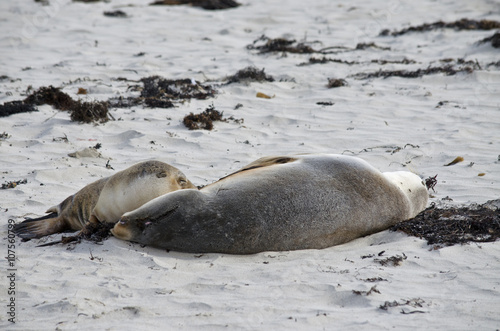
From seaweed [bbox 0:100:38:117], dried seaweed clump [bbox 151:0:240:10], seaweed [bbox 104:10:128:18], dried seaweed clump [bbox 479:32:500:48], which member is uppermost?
dried seaweed clump [bbox 151:0:240:10]

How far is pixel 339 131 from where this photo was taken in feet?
24.6

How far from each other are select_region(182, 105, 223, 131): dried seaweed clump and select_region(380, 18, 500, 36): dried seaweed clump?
6.94 meters

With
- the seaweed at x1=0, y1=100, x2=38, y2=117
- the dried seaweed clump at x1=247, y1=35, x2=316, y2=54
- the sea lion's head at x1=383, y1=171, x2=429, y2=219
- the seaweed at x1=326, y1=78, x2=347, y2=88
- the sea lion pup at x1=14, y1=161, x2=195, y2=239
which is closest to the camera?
the sea lion pup at x1=14, y1=161, x2=195, y2=239

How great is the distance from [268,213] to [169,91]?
5216 mm

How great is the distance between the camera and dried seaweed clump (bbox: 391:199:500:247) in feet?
13.9

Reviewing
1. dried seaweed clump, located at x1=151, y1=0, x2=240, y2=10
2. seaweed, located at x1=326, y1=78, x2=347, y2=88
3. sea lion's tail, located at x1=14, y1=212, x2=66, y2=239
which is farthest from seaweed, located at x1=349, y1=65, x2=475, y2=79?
dried seaweed clump, located at x1=151, y1=0, x2=240, y2=10

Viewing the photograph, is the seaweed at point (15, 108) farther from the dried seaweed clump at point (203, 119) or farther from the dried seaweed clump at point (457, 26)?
the dried seaweed clump at point (457, 26)

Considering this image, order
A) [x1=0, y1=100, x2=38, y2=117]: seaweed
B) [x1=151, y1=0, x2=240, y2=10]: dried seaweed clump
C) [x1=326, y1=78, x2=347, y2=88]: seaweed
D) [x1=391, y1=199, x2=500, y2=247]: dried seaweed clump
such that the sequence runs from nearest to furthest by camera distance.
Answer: [x1=391, y1=199, x2=500, y2=247]: dried seaweed clump
[x1=0, y1=100, x2=38, y2=117]: seaweed
[x1=326, y1=78, x2=347, y2=88]: seaweed
[x1=151, y1=0, x2=240, y2=10]: dried seaweed clump

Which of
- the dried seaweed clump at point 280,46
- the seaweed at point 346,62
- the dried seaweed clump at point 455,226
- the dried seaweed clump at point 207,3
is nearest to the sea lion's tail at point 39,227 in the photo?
the dried seaweed clump at point 455,226

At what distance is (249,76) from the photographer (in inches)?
371

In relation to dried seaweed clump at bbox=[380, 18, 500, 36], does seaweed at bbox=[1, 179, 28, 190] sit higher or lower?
lower

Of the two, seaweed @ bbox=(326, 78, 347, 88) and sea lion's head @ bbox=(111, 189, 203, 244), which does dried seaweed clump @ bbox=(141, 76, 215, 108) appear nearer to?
seaweed @ bbox=(326, 78, 347, 88)

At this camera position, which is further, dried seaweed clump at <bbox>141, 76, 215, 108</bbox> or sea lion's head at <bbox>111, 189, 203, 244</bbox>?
dried seaweed clump at <bbox>141, 76, 215, 108</bbox>

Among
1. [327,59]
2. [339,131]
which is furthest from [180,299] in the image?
[327,59]
